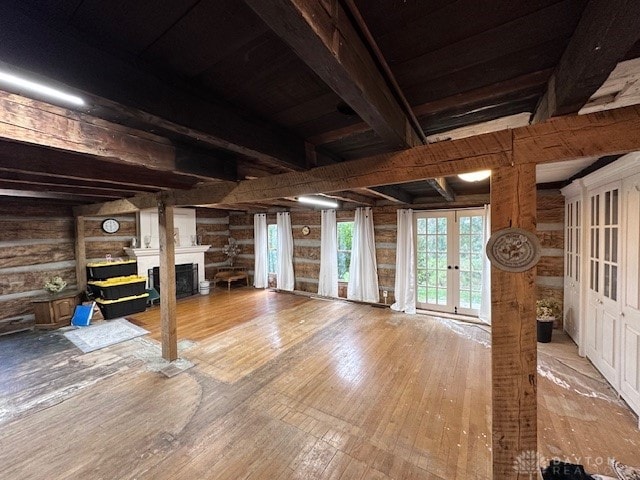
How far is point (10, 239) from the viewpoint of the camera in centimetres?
437

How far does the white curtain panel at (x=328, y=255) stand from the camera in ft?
19.9

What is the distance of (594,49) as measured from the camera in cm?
75

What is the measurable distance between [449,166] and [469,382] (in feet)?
8.08

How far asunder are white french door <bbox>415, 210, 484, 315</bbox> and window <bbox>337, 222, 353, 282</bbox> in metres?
1.56

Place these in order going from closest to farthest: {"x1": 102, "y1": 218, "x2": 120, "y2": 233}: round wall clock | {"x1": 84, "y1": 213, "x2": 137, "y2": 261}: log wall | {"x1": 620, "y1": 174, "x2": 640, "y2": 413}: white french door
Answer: {"x1": 620, "y1": 174, "x2": 640, "y2": 413}: white french door → {"x1": 84, "y1": 213, "x2": 137, "y2": 261}: log wall → {"x1": 102, "y1": 218, "x2": 120, "y2": 233}: round wall clock

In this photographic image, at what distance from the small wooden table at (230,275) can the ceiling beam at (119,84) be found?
6062 mm

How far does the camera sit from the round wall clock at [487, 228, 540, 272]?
1.20 m

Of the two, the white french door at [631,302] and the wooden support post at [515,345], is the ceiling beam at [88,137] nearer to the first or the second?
the wooden support post at [515,345]

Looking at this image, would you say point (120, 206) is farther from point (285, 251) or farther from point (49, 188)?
point (285, 251)

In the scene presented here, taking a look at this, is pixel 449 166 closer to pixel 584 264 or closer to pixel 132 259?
pixel 584 264

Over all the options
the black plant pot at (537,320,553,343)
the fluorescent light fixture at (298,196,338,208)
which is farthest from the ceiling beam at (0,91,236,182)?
the black plant pot at (537,320,553,343)

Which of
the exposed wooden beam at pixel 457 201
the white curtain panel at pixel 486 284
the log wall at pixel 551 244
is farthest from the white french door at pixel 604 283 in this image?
the exposed wooden beam at pixel 457 201

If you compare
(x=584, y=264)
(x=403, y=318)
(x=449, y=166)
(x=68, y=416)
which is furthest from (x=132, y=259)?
(x=584, y=264)

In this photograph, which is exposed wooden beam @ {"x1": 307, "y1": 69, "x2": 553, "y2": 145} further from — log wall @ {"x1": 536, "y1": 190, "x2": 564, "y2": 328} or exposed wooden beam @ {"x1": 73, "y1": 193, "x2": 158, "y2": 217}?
log wall @ {"x1": 536, "y1": 190, "x2": 564, "y2": 328}
